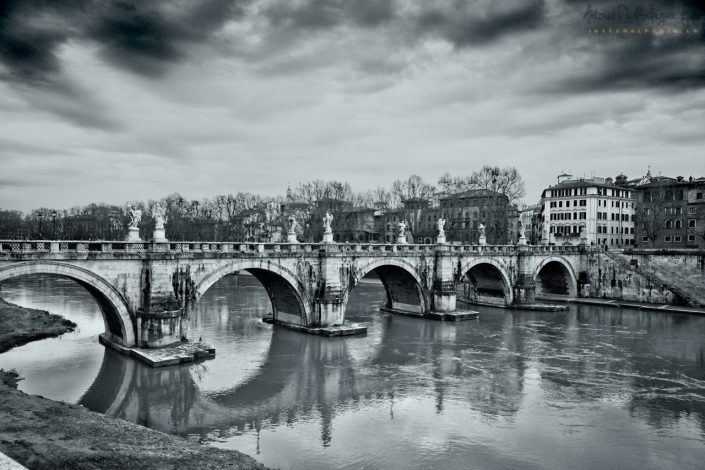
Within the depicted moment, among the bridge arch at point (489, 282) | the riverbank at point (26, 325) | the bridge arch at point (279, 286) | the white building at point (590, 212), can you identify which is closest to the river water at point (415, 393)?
the riverbank at point (26, 325)

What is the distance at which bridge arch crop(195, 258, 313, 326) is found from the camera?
2275 cm

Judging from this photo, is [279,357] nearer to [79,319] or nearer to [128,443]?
[128,443]

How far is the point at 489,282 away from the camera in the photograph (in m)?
37.8

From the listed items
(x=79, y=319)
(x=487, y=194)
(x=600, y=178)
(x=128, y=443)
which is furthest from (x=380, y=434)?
(x=600, y=178)

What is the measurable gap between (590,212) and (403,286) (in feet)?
101

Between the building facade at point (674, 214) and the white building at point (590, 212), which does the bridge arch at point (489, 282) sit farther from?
the building facade at point (674, 214)

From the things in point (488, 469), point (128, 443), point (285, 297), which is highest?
point (285, 297)

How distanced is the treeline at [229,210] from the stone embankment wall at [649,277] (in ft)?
43.0

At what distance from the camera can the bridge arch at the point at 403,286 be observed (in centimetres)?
3040

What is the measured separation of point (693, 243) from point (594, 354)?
35.4m

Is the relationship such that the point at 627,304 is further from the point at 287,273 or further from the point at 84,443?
the point at 84,443

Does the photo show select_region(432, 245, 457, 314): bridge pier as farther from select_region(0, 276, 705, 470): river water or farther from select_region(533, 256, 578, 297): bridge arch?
select_region(533, 256, 578, 297): bridge arch

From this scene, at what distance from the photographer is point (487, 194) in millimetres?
51562

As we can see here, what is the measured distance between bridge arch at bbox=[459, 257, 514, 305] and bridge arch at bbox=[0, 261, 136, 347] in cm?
2188
